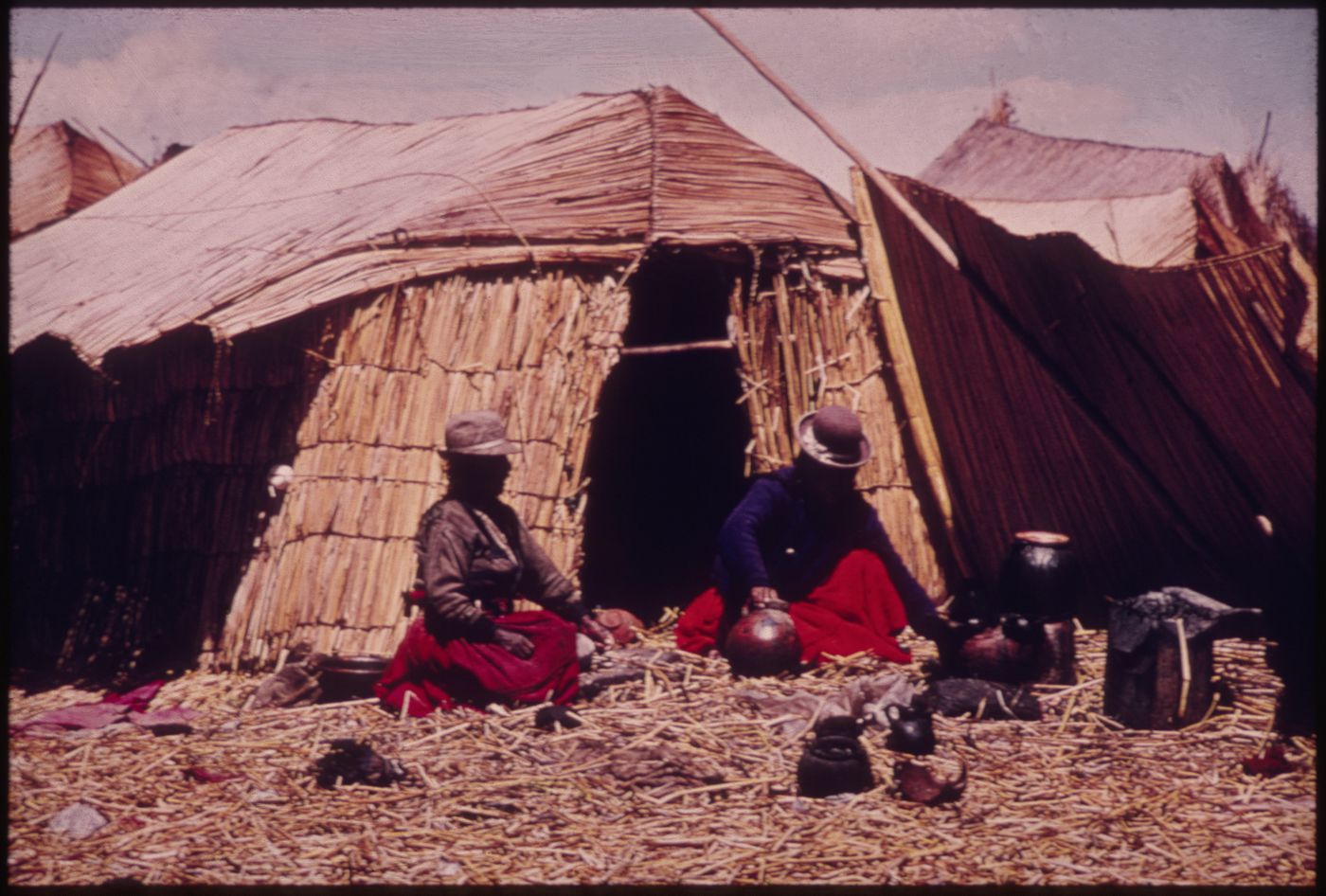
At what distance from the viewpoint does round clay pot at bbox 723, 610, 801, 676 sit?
204 inches

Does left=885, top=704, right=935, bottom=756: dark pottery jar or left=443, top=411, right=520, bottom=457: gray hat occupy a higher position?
left=443, top=411, right=520, bottom=457: gray hat

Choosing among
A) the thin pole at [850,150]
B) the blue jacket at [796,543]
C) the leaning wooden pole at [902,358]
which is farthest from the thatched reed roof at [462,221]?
the blue jacket at [796,543]

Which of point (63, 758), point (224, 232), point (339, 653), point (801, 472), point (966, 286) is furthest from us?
point (224, 232)

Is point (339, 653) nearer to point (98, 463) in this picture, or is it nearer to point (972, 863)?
point (98, 463)

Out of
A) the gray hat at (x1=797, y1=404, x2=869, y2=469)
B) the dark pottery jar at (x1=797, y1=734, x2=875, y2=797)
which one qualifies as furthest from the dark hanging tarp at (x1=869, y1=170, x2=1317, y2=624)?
the dark pottery jar at (x1=797, y1=734, x2=875, y2=797)

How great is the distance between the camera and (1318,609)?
5.30 metres

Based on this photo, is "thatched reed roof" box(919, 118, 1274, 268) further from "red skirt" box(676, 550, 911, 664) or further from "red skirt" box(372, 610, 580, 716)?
"red skirt" box(372, 610, 580, 716)

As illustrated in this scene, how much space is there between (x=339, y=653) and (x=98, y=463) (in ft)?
7.54

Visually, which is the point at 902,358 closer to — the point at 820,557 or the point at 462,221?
the point at 820,557

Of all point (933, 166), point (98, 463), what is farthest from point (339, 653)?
point (933, 166)

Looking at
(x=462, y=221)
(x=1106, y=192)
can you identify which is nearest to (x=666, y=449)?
(x=462, y=221)

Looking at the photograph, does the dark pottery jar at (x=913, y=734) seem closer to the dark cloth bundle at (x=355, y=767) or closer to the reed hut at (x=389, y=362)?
the dark cloth bundle at (x=355, y=767)

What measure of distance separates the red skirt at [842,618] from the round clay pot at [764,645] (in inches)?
7.1

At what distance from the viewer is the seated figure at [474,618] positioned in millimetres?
4695
